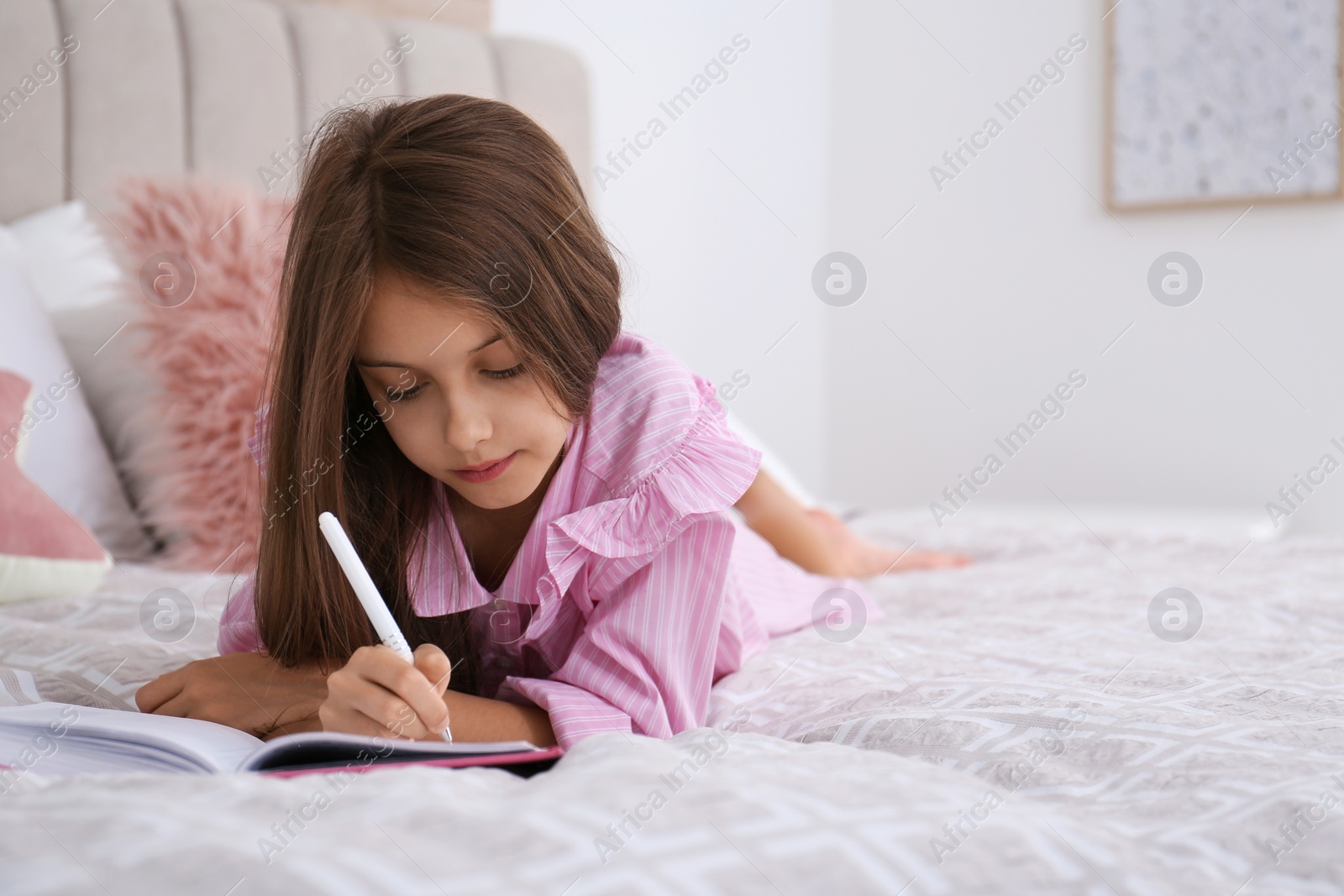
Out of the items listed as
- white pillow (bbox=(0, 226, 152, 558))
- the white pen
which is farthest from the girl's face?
white pillow (bbox=(0, 226, 152, 558))

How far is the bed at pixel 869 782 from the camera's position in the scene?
1.36 ft

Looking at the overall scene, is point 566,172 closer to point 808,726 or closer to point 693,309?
point 808,726

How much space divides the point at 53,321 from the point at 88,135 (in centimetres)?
37

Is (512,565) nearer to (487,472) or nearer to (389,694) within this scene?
(487,472)

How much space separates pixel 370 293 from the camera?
731 mm

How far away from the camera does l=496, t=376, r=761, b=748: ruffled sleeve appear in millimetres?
751

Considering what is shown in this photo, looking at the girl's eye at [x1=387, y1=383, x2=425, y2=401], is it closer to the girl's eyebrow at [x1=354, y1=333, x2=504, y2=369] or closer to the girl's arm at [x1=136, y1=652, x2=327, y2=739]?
the girl's eyebrow at [x1=354, y1=333, x2=504, y2=369]

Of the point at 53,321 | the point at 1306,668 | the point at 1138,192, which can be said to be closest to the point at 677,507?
the point at 1306,668

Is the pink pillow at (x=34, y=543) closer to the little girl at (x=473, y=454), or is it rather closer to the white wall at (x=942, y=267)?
the little girl at (x=473, y=454)

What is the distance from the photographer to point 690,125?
8.60 feet

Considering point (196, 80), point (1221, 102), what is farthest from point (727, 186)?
point (196, 80)

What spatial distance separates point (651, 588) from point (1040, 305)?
2126 millimetres

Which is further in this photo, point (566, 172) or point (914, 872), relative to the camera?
point (566, 172)

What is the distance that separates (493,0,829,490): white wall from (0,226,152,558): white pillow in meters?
1.23
